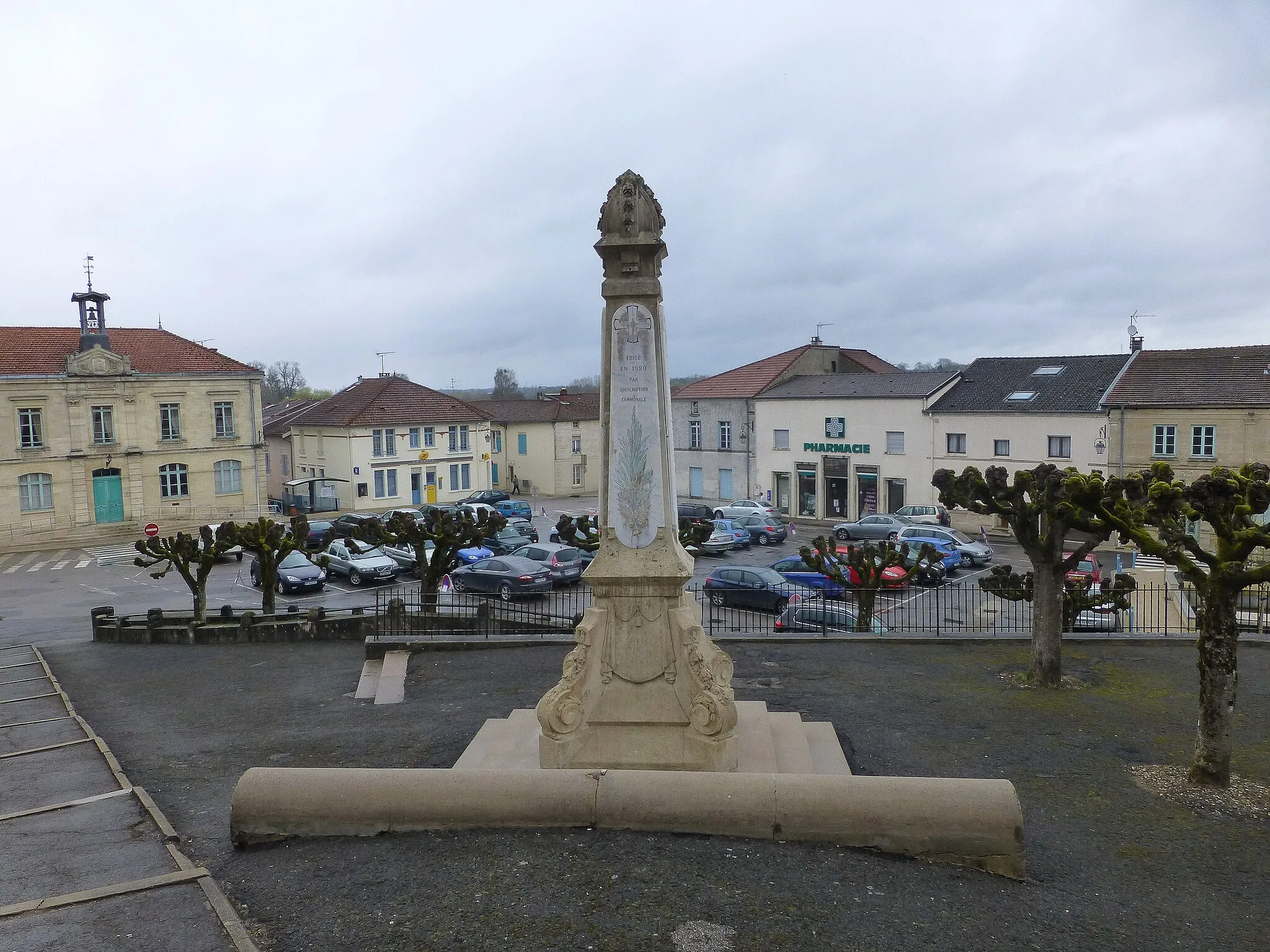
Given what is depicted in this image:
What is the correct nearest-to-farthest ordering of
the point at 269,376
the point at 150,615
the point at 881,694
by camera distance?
the point at 881,694 < the point at 150,615 < the point at 269,376

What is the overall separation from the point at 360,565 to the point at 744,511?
16445 mm

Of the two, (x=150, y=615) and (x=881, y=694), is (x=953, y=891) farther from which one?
(x=150, y=615)

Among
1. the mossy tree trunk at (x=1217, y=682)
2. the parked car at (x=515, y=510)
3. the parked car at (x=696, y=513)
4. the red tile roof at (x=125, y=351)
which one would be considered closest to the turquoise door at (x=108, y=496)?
the red tile roof at (x=125, y=351)

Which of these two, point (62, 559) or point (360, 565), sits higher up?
point (360, 565)

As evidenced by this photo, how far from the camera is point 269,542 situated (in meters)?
19.6

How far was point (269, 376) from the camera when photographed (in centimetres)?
12112

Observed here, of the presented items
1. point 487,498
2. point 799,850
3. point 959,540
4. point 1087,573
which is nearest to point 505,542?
point 487,498

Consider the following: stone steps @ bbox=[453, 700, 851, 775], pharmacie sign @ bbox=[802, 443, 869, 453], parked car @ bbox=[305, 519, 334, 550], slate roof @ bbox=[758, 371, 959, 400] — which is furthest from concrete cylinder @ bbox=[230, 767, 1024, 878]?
pharmacie sign @ bbox=[802, 443, 869, 453]

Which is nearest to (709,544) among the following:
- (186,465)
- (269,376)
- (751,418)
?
(751,418)

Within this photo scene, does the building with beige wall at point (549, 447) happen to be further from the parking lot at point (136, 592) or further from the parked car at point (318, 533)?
the parking lot at point (136, 592)

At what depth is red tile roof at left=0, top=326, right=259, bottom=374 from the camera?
39031 millimetres

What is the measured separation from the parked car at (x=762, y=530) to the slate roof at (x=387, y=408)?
69.2ft

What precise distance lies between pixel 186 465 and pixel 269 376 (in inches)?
3307

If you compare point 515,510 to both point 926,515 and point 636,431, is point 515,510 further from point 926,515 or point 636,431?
point 636,431
